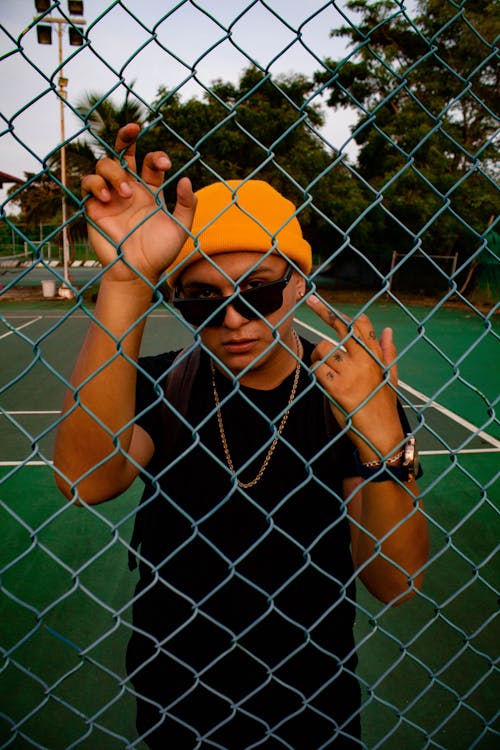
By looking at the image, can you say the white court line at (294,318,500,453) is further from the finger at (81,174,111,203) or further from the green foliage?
the green foliage

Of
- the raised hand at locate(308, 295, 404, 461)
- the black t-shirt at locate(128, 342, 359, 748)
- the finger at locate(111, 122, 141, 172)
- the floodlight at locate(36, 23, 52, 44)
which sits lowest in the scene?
the black t-shirt at locate(128, 342, 359, 748)

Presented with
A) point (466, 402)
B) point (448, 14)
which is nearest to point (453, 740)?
point (466, 402)

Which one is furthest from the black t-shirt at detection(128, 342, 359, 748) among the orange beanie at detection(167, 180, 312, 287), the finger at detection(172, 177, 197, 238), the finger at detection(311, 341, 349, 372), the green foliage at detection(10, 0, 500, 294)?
the green foliage at detection(10, 0, 500, 294)

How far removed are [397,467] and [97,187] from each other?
0.94 metres

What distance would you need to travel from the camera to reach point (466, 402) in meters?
7.29

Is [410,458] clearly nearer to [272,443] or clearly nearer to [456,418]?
[272,443]

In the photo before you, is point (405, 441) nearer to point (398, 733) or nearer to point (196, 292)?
point (196, 292)

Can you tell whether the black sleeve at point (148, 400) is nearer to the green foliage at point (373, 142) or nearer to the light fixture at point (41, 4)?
the light fixture at point (41, 4)

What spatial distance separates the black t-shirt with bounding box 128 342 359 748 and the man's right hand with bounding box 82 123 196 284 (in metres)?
0.48

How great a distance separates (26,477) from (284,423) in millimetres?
4233

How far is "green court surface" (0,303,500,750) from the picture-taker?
56.2 inches

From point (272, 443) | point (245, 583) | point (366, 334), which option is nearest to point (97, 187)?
point (366, 334)

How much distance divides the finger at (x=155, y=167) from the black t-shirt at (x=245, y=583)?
0.59m

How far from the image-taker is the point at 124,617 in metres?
3.18
